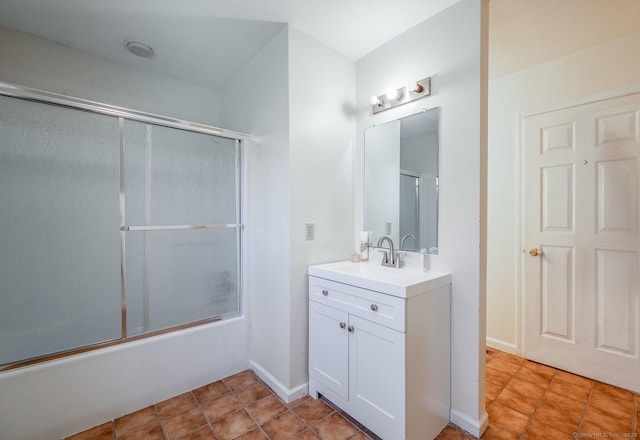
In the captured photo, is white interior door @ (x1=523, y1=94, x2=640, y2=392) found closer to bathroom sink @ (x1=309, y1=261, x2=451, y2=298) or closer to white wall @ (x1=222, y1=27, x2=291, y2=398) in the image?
bathroom sink @ (x1=309, y1=261, x2=451, y2=298)

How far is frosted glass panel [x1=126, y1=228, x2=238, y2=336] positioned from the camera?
1.93 m

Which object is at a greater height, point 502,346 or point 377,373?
point 377,373

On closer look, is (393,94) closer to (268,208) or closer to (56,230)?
(268,208)

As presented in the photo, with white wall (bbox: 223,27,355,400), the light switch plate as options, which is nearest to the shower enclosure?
white wall (bbox: 223,27,355,400)

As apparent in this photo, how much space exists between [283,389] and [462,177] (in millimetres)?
1813

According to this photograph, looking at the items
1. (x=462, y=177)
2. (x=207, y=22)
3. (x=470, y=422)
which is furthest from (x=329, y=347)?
(x=207, y=22)

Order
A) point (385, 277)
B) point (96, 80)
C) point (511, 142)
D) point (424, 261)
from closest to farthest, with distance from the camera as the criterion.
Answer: point (385, 277) < point (424, 261) < point (96, 80) < point (511, 142)

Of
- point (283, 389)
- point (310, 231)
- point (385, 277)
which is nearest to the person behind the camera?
point (385, 277)

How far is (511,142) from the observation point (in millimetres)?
2518

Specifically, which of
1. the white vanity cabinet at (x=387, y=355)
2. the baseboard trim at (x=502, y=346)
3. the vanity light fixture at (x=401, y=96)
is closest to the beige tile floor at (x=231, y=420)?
the white vanity cabinet at (x=387, y=355)

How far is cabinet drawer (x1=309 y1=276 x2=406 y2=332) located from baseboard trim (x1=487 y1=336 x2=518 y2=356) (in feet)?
5.81

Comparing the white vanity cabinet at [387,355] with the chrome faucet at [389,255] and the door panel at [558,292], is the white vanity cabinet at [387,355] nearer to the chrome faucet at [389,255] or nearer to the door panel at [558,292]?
the chrome faucet at [389,255]

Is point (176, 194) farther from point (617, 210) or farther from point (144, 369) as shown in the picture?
point (617, 210)

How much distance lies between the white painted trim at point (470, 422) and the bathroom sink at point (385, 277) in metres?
0.77
